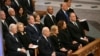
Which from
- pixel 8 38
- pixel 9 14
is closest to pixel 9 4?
pixel 9 14

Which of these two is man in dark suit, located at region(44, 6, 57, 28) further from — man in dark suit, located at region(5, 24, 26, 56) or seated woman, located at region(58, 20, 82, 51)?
man in dark suit, located at region(5, 24, 26, 56)

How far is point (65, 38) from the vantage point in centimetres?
505

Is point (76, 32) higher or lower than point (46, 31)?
lower

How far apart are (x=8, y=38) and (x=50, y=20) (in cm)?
205

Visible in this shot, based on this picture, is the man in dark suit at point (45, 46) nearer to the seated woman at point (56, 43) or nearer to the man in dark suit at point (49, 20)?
the seated woman at point (56, 43)

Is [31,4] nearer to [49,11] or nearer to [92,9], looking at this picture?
[49,11]

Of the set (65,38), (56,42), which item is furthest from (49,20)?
(56,42)

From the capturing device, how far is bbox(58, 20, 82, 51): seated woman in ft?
16.2

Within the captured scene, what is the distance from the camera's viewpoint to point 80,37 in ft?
17.6

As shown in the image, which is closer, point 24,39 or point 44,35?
point 44,35

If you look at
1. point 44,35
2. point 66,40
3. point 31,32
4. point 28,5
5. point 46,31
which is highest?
point 46,31

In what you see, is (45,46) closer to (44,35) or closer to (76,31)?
(44,35)

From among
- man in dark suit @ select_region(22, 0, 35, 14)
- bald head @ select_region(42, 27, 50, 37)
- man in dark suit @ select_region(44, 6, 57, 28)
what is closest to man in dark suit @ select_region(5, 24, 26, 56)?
bald head @ select_region(42, 27, 50, 37)

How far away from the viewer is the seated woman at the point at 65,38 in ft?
16.2
